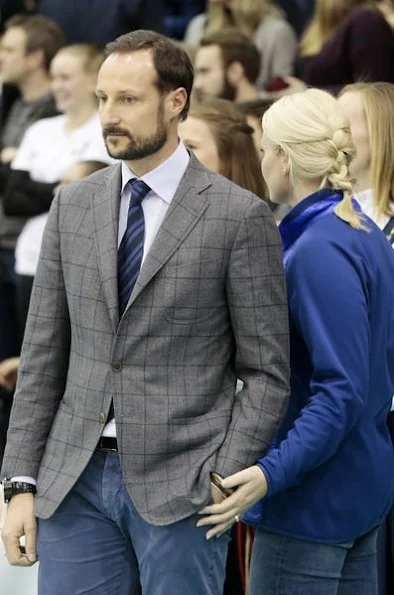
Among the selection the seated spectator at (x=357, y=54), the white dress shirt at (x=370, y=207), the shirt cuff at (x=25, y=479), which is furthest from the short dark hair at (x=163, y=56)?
the seated spectator at (x=357, y=54)

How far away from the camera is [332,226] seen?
2943mm

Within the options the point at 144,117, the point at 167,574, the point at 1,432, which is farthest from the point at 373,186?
the point at 1,432

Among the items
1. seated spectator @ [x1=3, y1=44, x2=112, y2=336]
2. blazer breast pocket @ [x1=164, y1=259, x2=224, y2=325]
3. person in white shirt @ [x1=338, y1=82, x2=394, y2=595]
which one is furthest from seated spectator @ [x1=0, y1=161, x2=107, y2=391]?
blazer breast pocket @ [x1=164, y1=259, x2=224, y2=325]

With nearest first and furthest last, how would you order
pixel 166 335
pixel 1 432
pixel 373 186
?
1. pixel 166 335
2. pixel 373 186
3. pixel 1 432

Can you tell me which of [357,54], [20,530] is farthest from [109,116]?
[357,54]

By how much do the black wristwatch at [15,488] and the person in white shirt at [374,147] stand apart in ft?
4.12

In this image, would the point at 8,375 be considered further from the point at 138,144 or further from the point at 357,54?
the point at 138,144

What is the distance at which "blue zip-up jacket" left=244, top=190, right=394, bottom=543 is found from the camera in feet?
9.39

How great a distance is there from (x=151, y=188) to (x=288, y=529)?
2.79 feet

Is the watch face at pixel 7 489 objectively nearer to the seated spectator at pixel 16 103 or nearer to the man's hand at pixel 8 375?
the man's hand at pixel 8 375

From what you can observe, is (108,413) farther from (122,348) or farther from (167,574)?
(167,574)

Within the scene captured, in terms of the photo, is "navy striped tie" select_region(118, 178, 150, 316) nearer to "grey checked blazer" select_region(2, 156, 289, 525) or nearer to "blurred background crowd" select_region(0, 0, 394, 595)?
"grey checked blazer" select_region(2, 156, 289, 525)

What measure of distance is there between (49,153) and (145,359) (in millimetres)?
3587

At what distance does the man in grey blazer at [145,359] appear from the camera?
2867 mm
